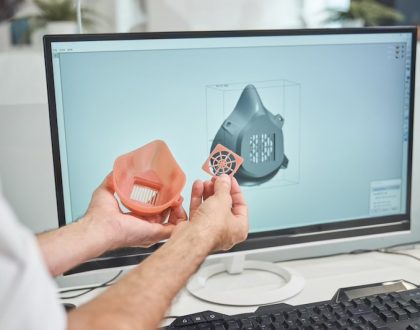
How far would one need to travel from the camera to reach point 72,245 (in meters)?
0.74

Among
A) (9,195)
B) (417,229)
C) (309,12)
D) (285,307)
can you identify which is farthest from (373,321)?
(309,12)

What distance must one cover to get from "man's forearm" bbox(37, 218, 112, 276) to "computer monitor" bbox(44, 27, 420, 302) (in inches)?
2.7

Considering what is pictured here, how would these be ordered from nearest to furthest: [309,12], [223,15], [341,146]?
[341,146] < [223,15] < [309,12]

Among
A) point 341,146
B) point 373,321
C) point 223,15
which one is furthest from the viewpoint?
point 223,15

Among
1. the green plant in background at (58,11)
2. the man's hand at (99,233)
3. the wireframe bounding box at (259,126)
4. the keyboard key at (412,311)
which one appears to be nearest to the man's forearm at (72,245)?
the man's hand at (99,233)

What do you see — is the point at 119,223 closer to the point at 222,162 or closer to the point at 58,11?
the point at 222,162

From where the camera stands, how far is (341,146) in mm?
937

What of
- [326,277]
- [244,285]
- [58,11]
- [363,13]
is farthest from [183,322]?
[363,13]

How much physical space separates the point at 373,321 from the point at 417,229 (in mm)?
494

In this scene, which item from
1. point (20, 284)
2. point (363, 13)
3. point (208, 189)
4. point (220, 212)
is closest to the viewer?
point (20, 284)

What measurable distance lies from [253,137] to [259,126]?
0.02 metres

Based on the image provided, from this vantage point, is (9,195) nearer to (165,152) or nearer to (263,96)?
(165,152)

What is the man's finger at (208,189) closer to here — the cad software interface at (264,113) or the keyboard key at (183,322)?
the cad software interface at (264,113)

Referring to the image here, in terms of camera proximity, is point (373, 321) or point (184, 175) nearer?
point (373, 321)
